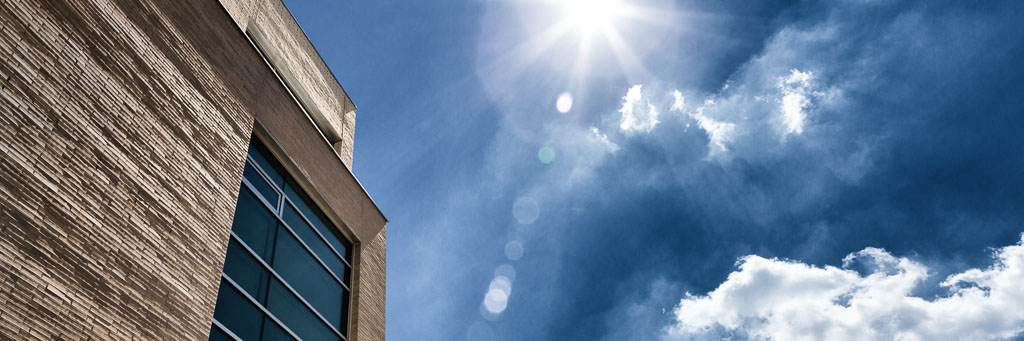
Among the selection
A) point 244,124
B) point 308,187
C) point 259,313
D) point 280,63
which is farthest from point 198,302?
point 280,63

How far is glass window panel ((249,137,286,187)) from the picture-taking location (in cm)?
1259

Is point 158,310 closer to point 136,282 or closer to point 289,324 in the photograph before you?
point 136,282

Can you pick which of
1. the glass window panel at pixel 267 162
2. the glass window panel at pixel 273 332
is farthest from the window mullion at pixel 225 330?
the glass window panel at pixel 267 162

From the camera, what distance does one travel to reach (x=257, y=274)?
429 inches

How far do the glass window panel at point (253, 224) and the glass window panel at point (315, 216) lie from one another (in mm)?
1355

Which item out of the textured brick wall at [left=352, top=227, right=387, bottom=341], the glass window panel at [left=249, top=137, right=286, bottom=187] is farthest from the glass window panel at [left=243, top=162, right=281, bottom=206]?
the textured brick wall at [left=352, top=227, right=387, bottom=341]

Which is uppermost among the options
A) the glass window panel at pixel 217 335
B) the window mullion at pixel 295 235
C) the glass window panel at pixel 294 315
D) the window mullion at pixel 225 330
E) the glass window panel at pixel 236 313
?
the window mullion at pixel 295 235

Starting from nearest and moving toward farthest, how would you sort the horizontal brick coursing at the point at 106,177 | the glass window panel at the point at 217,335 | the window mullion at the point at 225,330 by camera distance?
the horizontal brick coursing at the point at 106,177, the glass window panel at the point at 217,335, the window mullion at the point at 225,330

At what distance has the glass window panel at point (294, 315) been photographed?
1118 cm

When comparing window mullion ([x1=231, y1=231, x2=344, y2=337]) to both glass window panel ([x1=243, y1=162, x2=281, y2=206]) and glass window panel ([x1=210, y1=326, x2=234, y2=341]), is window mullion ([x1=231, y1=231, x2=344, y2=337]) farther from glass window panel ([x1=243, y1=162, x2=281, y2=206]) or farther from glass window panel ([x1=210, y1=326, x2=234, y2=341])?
glass window panel ([x1=210, y1=326, x2=234, y2=341])

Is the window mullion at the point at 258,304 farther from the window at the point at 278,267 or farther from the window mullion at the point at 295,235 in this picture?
the window mullion at the point at 295,235

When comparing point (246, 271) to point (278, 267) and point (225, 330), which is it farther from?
point (225, 330)

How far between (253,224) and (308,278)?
1906 mm

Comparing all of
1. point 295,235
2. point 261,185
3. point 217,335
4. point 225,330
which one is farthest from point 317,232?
point 217,335
